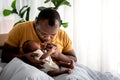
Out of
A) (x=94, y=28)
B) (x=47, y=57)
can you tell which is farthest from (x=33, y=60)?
(x=94, y=28)

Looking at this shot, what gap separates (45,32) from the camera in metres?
1.62

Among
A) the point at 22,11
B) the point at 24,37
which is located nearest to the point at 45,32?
the point at 24,37

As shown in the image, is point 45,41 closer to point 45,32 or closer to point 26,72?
point 45,32

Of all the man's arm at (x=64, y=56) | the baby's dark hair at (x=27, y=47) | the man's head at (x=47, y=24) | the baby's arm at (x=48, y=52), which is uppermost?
the man's head at (x=47, y=24)

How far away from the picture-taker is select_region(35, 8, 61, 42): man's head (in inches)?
63.0

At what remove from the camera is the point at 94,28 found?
2789 mm

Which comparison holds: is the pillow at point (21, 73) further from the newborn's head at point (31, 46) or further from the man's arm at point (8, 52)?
the man's arm at point (8, 52)

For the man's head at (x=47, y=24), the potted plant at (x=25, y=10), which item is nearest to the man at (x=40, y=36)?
the man's head at (x=47, y=24)

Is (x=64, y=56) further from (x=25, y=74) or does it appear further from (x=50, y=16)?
(x=25, y=74)

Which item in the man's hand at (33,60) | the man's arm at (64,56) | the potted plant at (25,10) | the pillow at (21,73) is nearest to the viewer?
the pillow at (21,73)

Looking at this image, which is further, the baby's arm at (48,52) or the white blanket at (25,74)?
the baby's arm at (48,52)

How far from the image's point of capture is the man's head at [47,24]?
1.60m

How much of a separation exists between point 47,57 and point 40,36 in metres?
0.20

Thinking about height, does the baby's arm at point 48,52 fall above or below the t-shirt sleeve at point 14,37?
below
